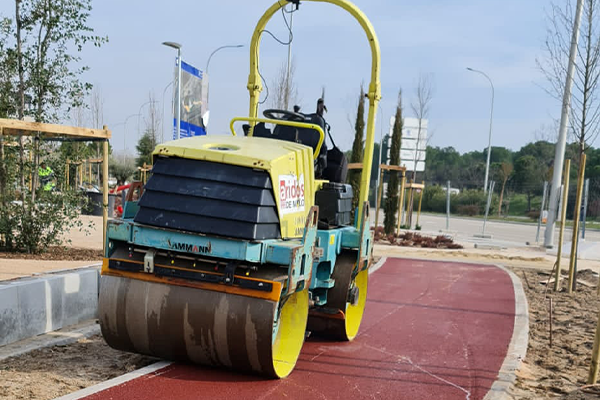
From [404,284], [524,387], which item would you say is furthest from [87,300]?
[404,284]

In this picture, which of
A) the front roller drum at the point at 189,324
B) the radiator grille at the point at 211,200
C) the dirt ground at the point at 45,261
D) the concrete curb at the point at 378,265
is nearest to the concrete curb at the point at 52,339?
the front roller drum at the point at 189,324

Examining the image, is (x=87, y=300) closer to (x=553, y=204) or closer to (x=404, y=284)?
(x=404, y=284)

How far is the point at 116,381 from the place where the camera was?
517 centimetres

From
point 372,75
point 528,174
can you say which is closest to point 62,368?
point 372,75

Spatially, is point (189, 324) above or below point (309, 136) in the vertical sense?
below

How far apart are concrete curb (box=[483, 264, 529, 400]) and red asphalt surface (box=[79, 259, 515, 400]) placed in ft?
0.27

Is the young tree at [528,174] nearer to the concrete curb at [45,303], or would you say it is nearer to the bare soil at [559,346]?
the bare soil at [559,346]

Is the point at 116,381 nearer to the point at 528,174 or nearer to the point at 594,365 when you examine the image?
the point at 594,365

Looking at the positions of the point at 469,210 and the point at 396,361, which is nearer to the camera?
the point at 396,361

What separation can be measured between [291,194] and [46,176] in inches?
289

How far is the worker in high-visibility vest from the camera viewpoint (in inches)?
423

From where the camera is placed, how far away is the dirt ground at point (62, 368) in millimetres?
4934

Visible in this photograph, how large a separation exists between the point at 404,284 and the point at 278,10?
656 cm

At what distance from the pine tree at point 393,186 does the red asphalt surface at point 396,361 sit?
34.7 ft
